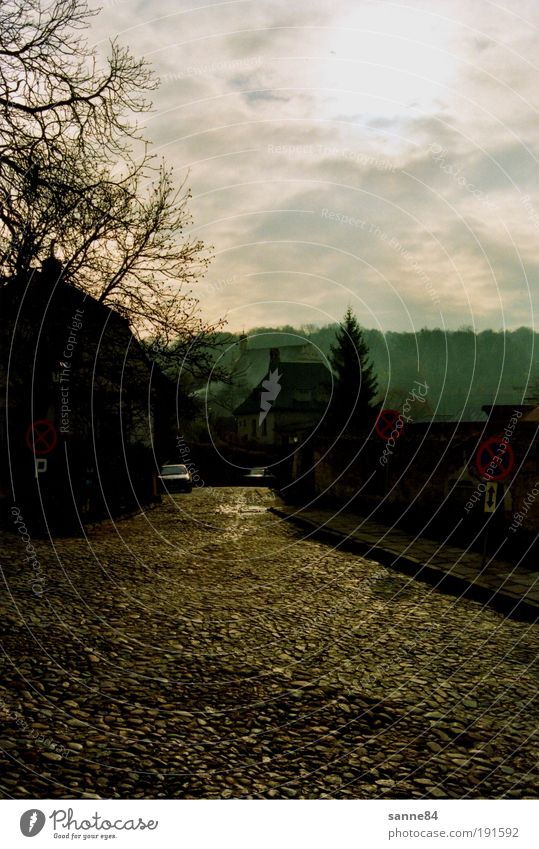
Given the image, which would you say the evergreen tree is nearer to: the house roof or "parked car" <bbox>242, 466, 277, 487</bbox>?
"parked car" <bbox>242, 466, 277, 487</bbox>

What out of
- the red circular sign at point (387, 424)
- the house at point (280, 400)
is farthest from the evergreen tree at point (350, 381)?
the red circular sign at point (387, 424)

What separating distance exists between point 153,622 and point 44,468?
1367 cm

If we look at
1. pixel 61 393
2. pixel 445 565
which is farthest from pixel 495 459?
pixel 61 393

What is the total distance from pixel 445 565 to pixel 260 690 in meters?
6.37

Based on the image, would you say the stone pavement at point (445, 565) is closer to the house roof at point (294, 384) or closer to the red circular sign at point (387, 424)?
the red circular sign at point (387, 424)

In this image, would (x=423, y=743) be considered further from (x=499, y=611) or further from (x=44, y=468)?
(x=44, y=468)

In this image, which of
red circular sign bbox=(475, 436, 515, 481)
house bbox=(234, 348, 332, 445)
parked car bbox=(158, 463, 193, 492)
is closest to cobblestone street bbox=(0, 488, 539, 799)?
red circular sign bbox=(475, 436, 515, 481)

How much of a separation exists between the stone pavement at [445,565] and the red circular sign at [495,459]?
150 cm

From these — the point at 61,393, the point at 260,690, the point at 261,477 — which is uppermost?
the point at 61,393

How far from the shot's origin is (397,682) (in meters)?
6.09

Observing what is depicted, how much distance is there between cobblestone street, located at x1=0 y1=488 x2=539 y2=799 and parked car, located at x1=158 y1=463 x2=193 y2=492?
92.2 ft

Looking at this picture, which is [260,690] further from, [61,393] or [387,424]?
[61,393]

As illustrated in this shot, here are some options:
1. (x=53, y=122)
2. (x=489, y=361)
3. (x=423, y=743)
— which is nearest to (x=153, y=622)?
(x=423, y=743)

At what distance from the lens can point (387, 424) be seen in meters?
18.4
